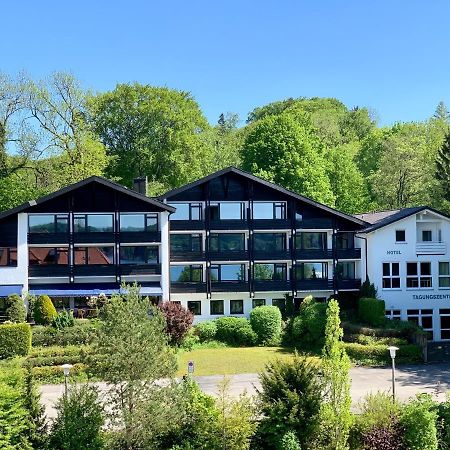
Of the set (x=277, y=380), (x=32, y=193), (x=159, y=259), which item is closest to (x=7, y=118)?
(x=32, y=193)

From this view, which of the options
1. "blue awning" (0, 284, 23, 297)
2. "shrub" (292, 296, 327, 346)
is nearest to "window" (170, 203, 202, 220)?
"shrub" (292, 296, 327, 346)

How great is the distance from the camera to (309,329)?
38688mm

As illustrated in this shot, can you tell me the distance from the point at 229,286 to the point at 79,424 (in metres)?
24.1

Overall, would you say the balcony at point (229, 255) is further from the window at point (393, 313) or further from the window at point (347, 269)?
the window at point (393, 313)

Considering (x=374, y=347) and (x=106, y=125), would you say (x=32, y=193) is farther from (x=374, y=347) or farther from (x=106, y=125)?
(x=374, y=347)

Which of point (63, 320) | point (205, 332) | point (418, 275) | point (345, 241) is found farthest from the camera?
point (345, 241)

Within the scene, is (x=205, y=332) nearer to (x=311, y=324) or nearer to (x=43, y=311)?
(x=311, y=324)

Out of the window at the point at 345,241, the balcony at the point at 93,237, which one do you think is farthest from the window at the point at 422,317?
the balcony at the point at 93,237

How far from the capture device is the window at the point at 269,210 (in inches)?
1751

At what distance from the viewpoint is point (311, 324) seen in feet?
126

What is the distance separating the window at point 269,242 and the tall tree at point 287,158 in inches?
535

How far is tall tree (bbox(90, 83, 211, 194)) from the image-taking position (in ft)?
204

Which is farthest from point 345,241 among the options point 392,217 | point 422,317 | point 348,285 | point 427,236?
point 422,317

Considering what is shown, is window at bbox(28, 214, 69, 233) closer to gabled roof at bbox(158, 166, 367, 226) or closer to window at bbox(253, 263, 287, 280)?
gabled roof at bbox(158, 166, 367, 226)
